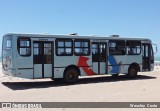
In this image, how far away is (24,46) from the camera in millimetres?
16297

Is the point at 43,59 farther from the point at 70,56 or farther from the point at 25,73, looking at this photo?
the point at 70,56

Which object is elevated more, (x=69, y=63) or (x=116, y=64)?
(x=69, y=63)

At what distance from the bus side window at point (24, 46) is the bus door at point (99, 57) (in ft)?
13.9

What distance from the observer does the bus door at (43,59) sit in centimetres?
1658

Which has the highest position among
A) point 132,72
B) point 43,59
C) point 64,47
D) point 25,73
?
point 64,47

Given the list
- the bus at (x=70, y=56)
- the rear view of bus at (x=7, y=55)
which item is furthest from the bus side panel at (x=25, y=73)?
the rear view of bus at (x=7, y=55)

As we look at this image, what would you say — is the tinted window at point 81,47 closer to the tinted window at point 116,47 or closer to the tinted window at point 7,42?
the tinted window at point 116,47

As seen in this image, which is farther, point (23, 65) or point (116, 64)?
point (116, 64)

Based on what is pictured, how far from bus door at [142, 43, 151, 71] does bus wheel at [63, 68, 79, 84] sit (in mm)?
5799

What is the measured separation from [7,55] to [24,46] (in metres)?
1.15

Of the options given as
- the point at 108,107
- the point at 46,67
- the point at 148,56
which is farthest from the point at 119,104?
the point at 148,56

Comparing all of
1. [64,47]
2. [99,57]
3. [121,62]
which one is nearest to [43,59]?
[64,47]

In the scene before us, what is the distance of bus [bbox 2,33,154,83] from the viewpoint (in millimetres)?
16219

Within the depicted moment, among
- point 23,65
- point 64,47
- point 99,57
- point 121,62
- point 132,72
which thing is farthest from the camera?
point 132,72
